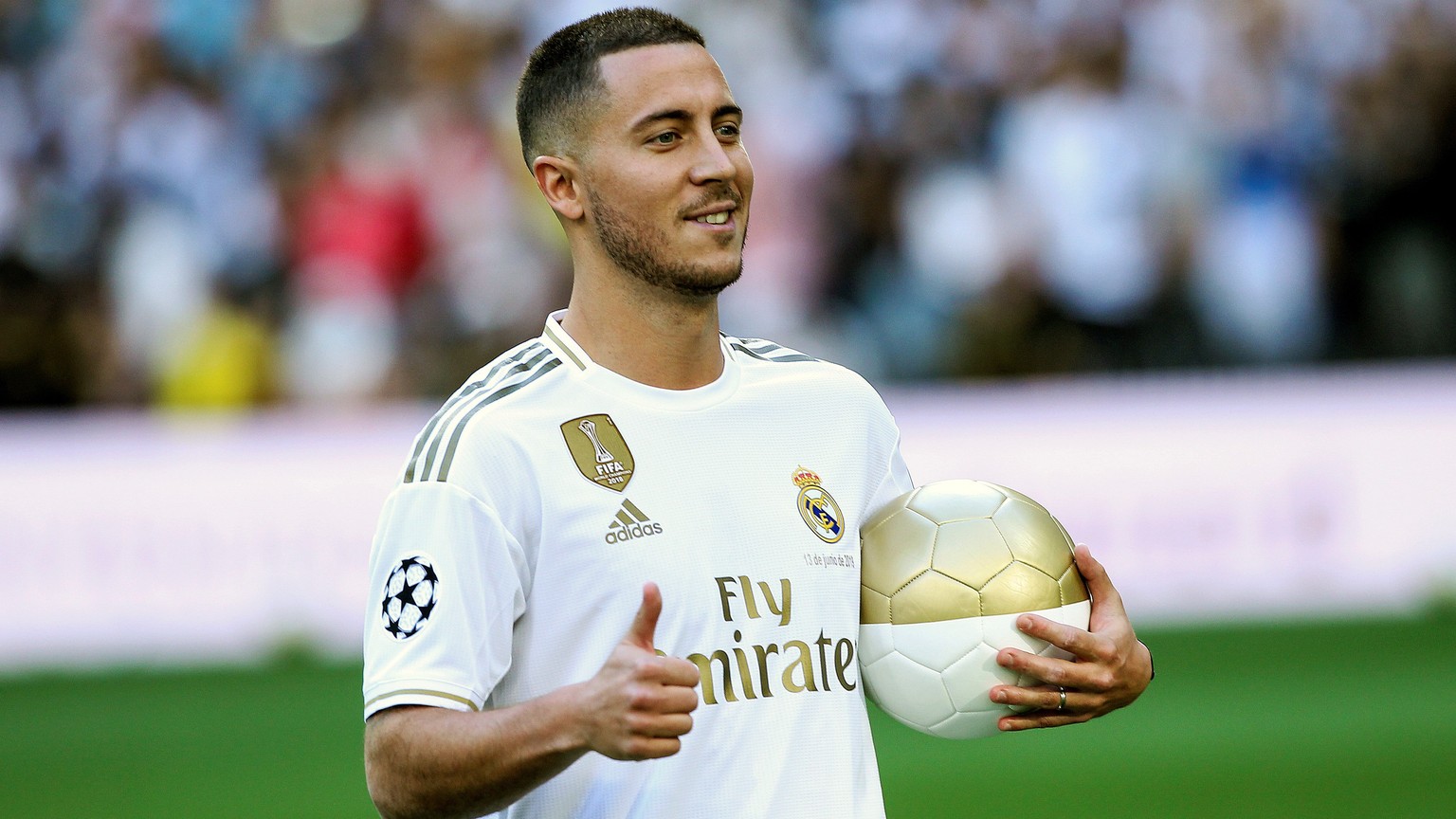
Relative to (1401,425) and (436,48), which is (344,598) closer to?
(436,48)

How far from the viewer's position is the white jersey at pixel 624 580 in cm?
342

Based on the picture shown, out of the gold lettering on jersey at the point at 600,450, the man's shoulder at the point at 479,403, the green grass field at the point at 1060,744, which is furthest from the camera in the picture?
the green grass field at the point at 1060,744

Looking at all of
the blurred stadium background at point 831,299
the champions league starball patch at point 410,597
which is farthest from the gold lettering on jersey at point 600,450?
the blurred stadium background at point 831,299

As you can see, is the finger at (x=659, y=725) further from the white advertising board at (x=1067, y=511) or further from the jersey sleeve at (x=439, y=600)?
the white advertising board at (x=1067, y=511)

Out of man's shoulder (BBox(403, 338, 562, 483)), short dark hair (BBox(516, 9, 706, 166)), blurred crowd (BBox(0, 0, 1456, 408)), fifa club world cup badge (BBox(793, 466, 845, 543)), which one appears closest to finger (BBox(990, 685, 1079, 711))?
fifa club world cup badge (BBox(793, 466, 845, 543))

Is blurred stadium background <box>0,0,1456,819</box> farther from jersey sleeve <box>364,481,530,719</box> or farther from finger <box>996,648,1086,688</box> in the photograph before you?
jersey sleeve <box>364,481,530,719</box>

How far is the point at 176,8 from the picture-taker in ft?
49.2

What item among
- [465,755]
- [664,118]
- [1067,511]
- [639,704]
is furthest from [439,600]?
[1067,511]

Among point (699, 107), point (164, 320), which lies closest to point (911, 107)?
point (164, 320)

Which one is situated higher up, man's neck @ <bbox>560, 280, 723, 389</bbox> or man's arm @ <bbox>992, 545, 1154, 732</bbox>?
man's neck @ <bbox>560, 280, 723, 389</bbox>

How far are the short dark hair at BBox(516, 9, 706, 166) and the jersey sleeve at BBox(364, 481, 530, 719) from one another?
35.2 inches

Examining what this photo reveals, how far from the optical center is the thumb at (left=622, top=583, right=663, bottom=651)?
10.4ft

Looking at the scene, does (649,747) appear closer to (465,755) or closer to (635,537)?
(465,755)

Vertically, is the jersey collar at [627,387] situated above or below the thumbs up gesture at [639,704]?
above
